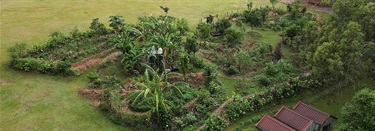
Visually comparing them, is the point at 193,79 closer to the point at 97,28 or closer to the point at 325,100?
the point at 325,100

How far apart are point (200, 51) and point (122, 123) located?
9.65 metres

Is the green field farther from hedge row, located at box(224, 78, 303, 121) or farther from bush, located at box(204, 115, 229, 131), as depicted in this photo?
hedge row, located at box(224, 78, 303, 121)

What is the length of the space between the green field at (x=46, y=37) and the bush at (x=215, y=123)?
14.6 feet

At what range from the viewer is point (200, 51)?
24.3 meters

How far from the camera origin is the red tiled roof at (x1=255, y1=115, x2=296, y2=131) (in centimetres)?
1506

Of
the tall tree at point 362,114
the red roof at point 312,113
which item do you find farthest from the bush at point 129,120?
the tall tree at point 362,114

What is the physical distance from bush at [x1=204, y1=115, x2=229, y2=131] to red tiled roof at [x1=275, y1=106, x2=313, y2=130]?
8.53 feet

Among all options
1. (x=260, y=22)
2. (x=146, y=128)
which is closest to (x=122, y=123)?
(x=146, y=128)

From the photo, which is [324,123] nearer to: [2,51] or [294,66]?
[294,66]

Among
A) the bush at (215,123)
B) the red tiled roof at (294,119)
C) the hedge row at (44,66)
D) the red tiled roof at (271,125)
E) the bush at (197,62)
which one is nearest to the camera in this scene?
the red tiled roof at (271,125)

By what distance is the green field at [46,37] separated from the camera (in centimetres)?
1673

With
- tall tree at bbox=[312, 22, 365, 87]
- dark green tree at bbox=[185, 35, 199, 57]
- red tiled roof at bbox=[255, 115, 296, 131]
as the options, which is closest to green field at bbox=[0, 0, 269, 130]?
dark green tree at bbox=[185, 35, 199, 57]

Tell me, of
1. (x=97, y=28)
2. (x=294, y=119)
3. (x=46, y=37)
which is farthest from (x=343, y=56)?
(x=46, y=37)

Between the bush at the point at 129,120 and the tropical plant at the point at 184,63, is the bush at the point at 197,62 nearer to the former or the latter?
the tropical plant at the point at 184,63
